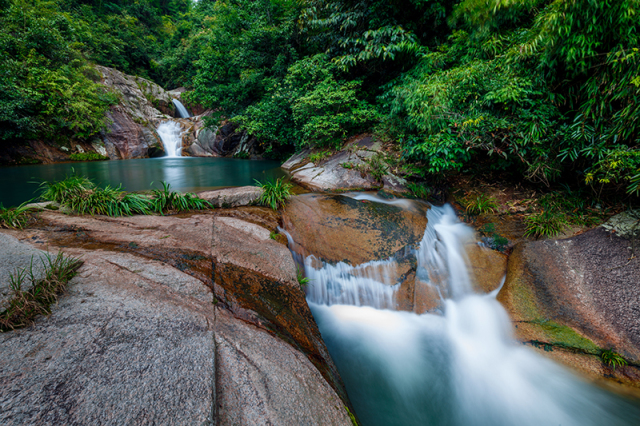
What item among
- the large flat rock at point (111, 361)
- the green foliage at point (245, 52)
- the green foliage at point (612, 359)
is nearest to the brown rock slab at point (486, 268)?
the green foliage at point (612, 359)

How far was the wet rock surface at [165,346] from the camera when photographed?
3.80 ft

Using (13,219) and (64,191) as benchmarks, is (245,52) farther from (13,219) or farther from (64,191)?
(13,219)

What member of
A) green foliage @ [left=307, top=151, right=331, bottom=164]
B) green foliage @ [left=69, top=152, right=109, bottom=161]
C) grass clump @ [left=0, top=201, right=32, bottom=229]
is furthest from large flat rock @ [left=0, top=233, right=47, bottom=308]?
green foliage @ [left=69, top=152, right=109, bottom=161]

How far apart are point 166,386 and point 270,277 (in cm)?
163

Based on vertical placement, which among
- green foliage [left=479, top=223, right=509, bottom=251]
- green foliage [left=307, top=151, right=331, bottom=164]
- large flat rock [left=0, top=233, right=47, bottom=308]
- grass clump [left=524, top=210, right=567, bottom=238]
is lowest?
green foliage [left=479, top=223, right=509, bottom=251]

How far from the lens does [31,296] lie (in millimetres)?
1620

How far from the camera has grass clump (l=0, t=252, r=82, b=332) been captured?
146 cm

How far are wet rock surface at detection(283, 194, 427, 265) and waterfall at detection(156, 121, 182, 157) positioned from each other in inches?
689

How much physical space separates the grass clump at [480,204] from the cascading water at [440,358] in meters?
0.82

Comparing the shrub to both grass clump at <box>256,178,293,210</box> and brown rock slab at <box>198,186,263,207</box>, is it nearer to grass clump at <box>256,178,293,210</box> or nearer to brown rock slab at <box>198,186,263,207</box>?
brown rock slab at <box>198,186,263,207</box>

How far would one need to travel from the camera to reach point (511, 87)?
421cm

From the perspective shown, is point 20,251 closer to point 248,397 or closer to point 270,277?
point 270,277

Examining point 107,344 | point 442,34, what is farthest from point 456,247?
point 442,34

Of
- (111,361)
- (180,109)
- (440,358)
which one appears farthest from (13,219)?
(180,109)
